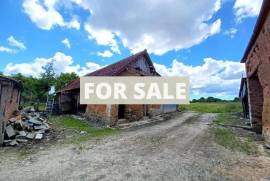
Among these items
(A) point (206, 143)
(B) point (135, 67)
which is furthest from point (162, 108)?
(A) point (206, 143)

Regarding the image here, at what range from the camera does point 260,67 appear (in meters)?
9.54

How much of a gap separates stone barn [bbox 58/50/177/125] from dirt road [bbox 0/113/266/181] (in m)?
5.06

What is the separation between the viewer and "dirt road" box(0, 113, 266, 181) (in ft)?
17.2

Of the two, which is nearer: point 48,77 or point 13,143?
point 13,143

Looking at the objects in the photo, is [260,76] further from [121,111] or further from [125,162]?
[121,111]

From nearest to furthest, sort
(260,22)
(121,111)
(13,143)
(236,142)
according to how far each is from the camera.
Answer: (13,143)
(260,22)
(236,142)
(121,111)

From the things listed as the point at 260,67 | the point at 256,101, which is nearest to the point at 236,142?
the point at 260,67

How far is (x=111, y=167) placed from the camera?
5.84 m

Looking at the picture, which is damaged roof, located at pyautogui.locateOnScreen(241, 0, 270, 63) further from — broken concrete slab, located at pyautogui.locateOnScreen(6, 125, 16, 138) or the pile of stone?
broken concrete slab, located at pyautogui.locateOnScreen(6, 125, 16, 138)

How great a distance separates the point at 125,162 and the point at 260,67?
7.89 m

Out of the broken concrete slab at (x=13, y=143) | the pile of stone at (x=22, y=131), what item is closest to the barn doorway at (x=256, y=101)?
the pile of stone at (x=22, y=131)

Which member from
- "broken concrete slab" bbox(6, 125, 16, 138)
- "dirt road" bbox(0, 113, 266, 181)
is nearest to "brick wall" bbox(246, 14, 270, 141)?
"dirt road" bbox(0, 113, 266, 181)

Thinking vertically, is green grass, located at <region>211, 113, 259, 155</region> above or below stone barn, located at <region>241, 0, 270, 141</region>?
below

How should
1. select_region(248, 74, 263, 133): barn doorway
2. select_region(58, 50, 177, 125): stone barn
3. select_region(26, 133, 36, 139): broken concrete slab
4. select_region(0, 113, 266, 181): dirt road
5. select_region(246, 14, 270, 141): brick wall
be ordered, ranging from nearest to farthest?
select_region(0, 113, 266, 181): dirt road
select_region(246, 14, 270, 141): brick wall
select_region(26, 133, 36, 139): broken concrete slab
select_region(248, 74, 263, 133): barn doorway
select_region(58, 50, 177, 125): stone barn
